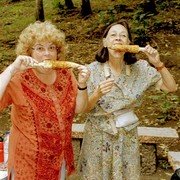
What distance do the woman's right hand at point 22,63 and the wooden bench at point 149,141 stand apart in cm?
255

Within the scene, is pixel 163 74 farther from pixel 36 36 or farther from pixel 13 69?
pixel 13 69

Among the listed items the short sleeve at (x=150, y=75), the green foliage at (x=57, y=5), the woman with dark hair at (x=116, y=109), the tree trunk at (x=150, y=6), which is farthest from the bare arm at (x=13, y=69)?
the green foliage at (x=57, y=5)

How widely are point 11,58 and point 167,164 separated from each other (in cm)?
653

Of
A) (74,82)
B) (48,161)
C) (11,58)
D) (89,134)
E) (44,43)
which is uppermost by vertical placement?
(11,58)

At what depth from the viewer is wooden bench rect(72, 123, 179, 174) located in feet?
17.6

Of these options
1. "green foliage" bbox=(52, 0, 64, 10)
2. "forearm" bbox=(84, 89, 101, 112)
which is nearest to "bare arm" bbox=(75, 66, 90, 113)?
"forearm" bbox=(84, 89, 101, 112)

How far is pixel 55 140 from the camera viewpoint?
3176 mm

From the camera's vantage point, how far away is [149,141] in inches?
212

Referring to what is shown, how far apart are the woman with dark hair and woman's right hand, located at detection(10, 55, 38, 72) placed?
72 cm

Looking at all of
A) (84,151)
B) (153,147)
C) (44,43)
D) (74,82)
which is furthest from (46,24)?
(153,147)

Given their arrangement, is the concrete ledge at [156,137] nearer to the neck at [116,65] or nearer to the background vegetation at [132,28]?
the background vegetation at [132,28]

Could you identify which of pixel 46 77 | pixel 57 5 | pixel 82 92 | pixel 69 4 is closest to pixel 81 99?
pixel 82 92

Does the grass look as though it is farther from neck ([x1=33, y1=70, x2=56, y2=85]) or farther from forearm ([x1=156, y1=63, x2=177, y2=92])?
neck ([x1=33, y1=70, x2=56, y2=85])

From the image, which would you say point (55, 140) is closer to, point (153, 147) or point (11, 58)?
point (153, 147)
